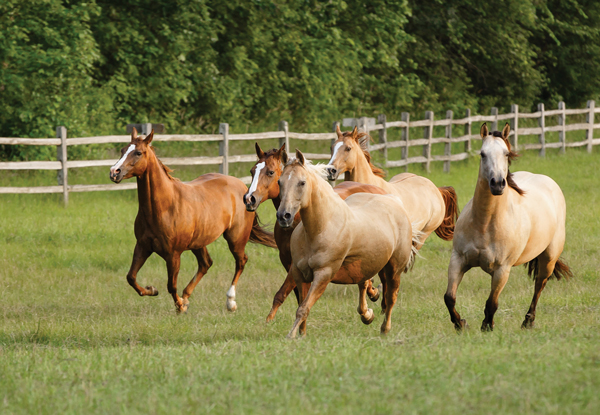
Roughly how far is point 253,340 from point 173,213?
107 inches

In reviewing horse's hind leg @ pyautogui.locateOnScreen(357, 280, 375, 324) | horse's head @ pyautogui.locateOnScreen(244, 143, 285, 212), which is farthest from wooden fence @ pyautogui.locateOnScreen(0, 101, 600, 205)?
horse's hind leg @ pyautogui.locateOnScreen(357, 280, 375, 324)

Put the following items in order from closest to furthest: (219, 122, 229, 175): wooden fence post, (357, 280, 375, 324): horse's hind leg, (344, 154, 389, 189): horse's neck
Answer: (357, 280, 375, 324): horse's hind leg → (344, 154, 389, 189): horse's neck → (219, 122, 229, 175): wooden fence post

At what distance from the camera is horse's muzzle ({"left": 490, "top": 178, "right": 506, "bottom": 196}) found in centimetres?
Answer: 653

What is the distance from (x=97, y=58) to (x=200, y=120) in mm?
5060

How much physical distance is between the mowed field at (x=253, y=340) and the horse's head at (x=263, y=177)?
4.12 feet

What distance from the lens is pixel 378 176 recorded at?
10578mm

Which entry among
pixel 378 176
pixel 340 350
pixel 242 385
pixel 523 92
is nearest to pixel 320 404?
pixel 242 385

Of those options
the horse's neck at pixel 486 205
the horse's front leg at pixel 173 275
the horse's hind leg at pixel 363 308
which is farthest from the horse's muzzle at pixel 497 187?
the horse's front leg at pixel 173 275

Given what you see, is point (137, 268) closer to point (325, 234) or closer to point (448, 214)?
point (325, 234)

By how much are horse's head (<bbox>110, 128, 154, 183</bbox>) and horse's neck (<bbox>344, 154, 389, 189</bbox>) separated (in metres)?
2.74

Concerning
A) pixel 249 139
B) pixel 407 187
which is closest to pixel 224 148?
pixel 249 139

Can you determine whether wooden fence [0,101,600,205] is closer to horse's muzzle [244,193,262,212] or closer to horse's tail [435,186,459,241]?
horse's tail [435,186,459,241]

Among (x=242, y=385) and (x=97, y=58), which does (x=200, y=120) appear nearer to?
(x=97, y=58)

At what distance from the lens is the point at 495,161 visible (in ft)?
22.1
